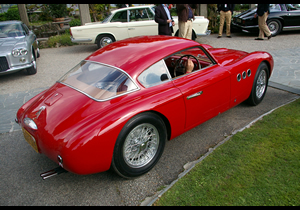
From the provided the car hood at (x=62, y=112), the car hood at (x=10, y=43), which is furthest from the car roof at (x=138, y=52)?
the car hood at (x=10, y=43)

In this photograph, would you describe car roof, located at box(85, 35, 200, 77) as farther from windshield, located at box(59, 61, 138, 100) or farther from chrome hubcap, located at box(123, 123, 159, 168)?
chrome hubcap, located at box(123, 123, 159, 168)

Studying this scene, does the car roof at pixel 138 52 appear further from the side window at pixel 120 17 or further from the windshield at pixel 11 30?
the side window at pixel 120 17

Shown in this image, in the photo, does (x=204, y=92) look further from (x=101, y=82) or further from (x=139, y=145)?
(x=101, y=82)

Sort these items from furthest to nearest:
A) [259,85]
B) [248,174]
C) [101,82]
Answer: [259,85], [101,82], [248,174]

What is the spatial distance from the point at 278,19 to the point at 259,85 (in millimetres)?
7664

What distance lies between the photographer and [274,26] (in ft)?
34.7

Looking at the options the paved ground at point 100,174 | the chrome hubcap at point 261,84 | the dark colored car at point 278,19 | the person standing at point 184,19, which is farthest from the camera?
the dark colored car at point 278,19

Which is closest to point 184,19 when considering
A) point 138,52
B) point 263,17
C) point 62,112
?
point 263,17

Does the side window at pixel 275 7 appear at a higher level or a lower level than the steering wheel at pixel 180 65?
higher

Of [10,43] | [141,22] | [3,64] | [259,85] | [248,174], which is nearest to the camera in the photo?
[248,174]

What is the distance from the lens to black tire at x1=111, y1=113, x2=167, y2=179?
8.42ft

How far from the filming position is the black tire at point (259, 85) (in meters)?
4.16

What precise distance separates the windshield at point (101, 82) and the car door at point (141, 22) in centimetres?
654

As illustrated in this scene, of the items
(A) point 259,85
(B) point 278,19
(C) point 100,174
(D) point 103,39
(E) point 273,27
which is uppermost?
(B) point 278,19
